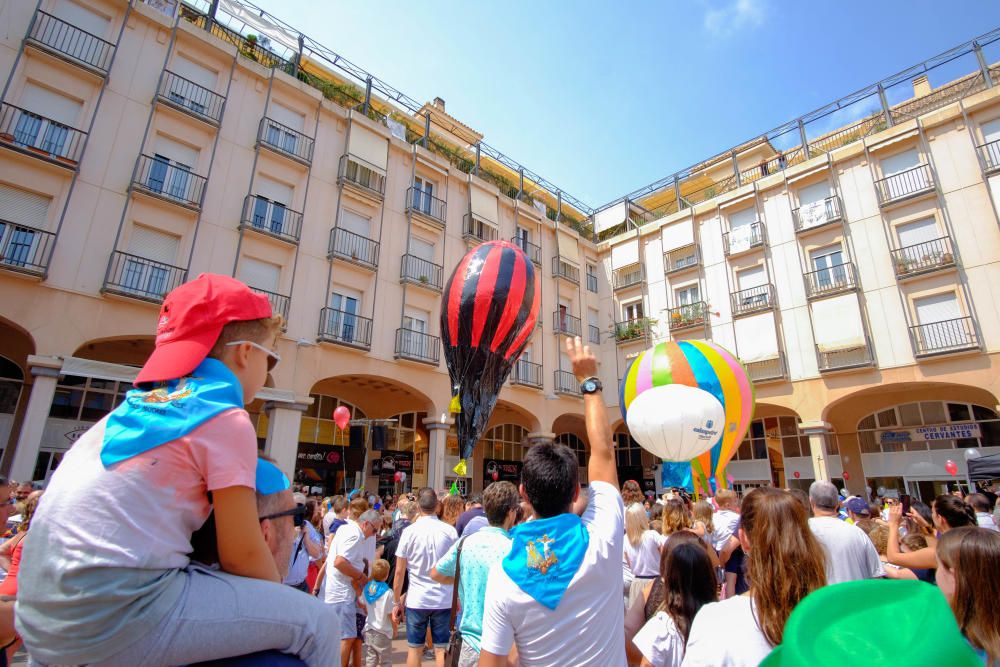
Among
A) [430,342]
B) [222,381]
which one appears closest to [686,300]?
[430,342]

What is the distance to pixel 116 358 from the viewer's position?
14.1m

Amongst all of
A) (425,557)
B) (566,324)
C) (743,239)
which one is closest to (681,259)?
(743,239)

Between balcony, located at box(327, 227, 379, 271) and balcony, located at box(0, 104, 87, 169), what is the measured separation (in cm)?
626

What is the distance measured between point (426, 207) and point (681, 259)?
11044 millimetres

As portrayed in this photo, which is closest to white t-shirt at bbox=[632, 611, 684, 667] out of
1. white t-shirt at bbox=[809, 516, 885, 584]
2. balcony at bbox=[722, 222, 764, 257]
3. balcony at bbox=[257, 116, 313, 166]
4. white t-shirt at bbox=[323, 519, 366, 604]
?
white t-shirt at bbox=[809, 516, 885, 584]

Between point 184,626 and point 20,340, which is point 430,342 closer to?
point 20,340

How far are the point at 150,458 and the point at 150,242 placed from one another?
14.8 m

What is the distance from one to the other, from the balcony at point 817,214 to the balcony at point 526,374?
10.8 meters

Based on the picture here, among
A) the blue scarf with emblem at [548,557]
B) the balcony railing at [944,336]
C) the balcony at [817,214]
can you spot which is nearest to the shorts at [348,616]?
the blue scarf with emblem at [548,557]

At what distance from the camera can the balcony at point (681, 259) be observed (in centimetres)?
2162

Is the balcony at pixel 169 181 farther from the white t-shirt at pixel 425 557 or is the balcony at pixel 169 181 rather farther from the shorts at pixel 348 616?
the white t-shirt at pixel 425 557

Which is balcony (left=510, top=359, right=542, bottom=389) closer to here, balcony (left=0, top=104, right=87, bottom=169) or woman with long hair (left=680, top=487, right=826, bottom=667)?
balcony (left=0, top=104, right=87, bottom=169)

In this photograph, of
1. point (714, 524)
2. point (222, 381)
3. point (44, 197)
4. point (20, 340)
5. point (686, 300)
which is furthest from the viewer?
point (686, 300)

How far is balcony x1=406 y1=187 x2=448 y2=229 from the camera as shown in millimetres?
18281
